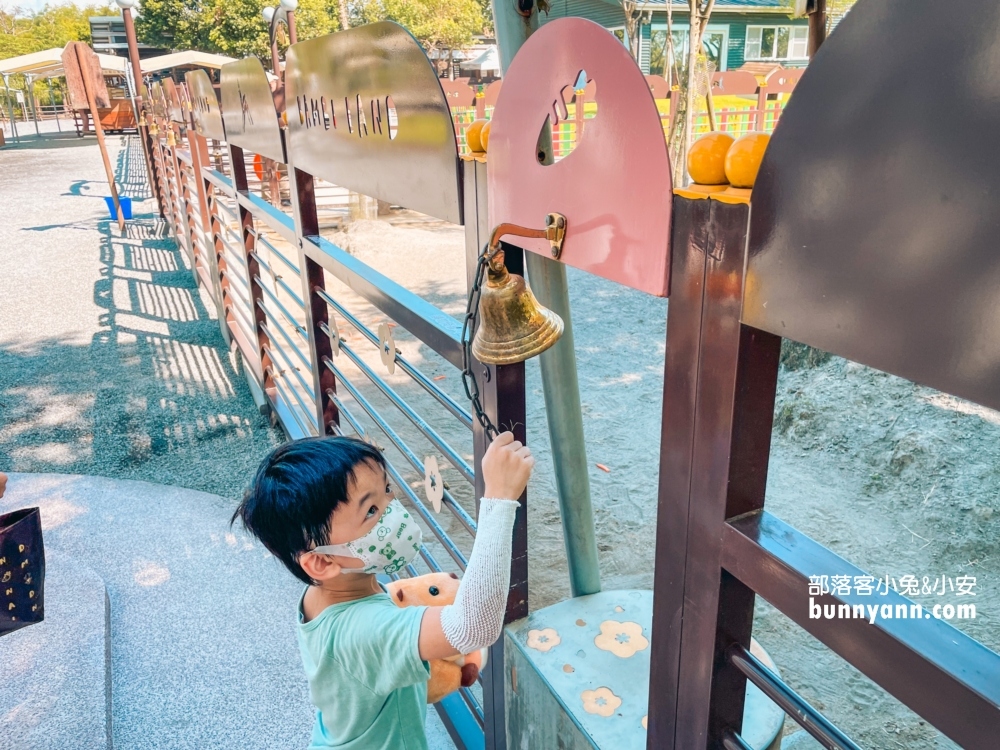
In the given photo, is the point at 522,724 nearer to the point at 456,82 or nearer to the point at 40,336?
the point at 40,336

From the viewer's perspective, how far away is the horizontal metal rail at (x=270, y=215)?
3.99 meters

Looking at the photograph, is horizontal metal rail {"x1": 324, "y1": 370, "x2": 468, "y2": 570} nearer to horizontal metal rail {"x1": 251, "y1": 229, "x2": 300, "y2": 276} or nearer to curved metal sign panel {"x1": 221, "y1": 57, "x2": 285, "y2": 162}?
horizontal metal rail {"x1": 251, "y1": 229, "x2": 300, "y2": 276}

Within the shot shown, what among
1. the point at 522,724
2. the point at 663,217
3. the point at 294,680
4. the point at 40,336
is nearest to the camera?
the point at 663,217

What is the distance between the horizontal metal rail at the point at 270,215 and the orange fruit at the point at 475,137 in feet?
6.86

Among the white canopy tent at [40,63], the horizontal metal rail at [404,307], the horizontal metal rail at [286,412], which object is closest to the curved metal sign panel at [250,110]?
the horizontal metal rail at [404,307]

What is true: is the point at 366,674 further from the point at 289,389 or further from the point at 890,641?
the point at 289,389

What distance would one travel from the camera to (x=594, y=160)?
4.57 ft

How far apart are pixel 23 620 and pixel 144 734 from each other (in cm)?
93

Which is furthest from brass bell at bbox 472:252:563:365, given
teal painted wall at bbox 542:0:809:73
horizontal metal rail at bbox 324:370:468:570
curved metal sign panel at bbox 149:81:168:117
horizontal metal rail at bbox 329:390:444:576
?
teal painted wall at bbox 542:0:809:73

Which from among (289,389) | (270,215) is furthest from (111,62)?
Answer: (270,215)

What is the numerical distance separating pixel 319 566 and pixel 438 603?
0.33 meters

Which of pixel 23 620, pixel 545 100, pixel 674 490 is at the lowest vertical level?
pixel 23 620

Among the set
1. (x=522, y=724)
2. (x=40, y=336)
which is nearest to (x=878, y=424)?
(x=522, y=724)

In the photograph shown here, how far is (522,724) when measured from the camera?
2.27 meters
